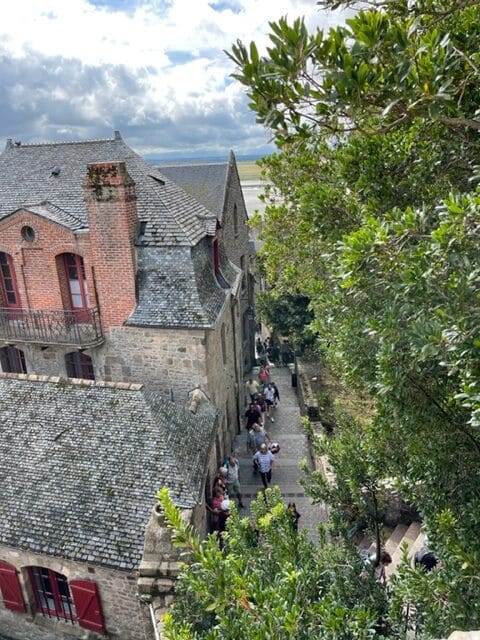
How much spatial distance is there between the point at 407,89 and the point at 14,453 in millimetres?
10812

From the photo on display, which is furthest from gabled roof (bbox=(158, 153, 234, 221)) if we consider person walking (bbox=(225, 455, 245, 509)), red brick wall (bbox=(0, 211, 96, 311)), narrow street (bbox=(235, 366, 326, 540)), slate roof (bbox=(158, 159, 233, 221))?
person walking (bbox=(225, 455, 245, 509))

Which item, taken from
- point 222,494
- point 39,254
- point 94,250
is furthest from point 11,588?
point 39,254

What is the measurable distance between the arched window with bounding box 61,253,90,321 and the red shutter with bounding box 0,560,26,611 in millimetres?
6967

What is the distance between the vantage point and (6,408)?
1159 cm

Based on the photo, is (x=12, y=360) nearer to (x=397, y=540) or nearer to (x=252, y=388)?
(x=252, y=388)

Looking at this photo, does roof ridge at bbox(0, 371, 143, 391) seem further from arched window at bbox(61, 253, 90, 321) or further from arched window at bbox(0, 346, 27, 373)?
arched window at bbox(0, 346, 27, 373)

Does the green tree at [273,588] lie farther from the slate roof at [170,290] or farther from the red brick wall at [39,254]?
the red brick wall at [39,254]

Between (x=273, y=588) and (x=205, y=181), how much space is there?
822 inches

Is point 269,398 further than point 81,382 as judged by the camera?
Yes

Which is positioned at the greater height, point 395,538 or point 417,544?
point 417,544

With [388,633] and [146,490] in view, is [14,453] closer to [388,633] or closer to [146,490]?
[146,490]

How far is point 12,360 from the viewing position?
52.4 ft

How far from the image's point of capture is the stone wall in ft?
30.2

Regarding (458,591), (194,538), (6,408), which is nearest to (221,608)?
(194,538)
